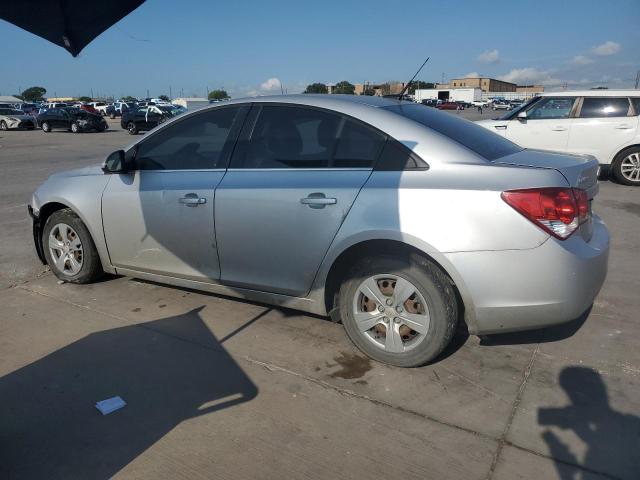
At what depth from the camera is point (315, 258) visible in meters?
3.27

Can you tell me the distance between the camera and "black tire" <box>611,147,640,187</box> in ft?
31.0

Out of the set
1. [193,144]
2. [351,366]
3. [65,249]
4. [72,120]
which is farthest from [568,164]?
[72,120]

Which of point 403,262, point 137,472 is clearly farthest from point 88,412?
point 403,262

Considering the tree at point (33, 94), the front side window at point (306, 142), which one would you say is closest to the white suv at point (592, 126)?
the front side window at point (306, 142)

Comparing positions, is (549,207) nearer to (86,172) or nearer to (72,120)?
(86,172)

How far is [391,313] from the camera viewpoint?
312cm

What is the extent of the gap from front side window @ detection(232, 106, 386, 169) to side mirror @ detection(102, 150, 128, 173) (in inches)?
40.6

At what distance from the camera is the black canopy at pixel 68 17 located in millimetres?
2471

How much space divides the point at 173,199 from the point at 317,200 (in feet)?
3.99

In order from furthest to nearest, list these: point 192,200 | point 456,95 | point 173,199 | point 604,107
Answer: point 456,95 → point 604,107 → point 173,199 → point 192,200

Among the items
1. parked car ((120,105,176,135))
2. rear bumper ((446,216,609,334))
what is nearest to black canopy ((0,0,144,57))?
rear bumper ((446,216,609,334))

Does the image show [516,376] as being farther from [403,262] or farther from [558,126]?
[558,126]

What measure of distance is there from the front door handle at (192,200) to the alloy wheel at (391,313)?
4.28 feet

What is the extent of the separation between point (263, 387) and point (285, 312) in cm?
107
